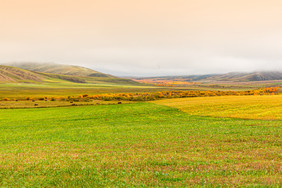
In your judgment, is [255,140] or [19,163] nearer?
[19,163]

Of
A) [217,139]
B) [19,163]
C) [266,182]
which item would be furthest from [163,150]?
[19,163]

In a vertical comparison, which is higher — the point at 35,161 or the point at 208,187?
the point at 208,187

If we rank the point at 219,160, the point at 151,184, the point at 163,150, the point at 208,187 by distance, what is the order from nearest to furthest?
the point at 208,187, the point at 151,184, the point at 219,160, the point at 163,150

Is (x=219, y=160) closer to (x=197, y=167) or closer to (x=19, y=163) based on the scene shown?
(x=197, y=167)

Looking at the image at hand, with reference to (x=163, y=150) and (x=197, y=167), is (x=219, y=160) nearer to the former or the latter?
(x=197, y=167)

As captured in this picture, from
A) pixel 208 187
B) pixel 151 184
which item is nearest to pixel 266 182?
pixel 208 187

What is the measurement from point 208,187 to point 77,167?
7389mm

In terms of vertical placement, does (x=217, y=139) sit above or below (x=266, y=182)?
below

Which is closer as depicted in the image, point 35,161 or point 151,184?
point 151,184

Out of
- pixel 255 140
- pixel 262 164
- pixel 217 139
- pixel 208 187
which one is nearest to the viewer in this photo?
pixel 208 187

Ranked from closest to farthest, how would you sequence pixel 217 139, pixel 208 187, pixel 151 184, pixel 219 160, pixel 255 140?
pixel 208 187, pixel 151 184, pixel 219 160, pixel 255 140, pixel 217 139

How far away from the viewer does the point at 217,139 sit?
2089 cm

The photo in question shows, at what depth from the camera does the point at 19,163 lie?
1325cm

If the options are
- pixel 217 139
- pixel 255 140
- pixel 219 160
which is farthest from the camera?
pixel 217 139
